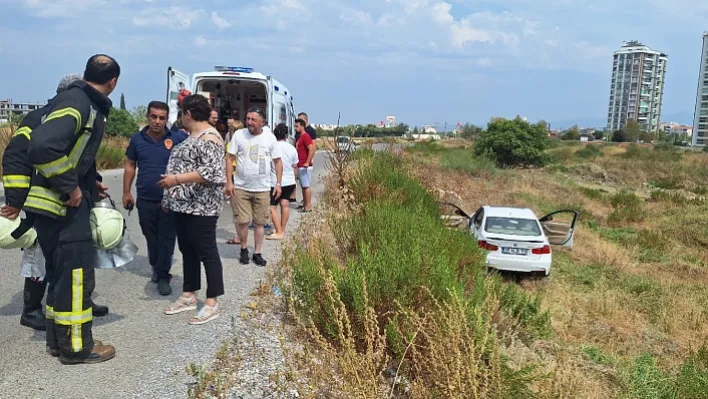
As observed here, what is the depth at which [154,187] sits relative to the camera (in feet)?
16.5

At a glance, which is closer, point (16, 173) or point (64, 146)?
point (64, 146)

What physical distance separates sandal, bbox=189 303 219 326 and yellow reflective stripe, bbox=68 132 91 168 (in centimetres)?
158

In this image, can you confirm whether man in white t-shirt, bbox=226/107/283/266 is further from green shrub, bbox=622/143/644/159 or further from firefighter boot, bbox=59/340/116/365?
green shrub, bbox=622/143/644/159

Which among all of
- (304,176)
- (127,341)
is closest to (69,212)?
(127,341)

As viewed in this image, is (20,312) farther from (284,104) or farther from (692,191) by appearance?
(692,191)

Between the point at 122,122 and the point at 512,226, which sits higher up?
the point at 122,122

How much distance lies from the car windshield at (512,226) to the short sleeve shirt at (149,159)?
6801 millimetres

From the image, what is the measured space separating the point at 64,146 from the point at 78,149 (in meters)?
0.20

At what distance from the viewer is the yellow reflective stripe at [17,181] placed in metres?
3.28

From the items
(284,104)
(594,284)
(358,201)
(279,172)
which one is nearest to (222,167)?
(279,172)

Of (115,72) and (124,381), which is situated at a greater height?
(115,72)

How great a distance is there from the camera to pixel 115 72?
11.5 ft

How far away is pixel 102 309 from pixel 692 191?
123 ft

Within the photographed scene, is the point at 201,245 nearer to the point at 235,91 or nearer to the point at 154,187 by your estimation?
the point at 154,187
